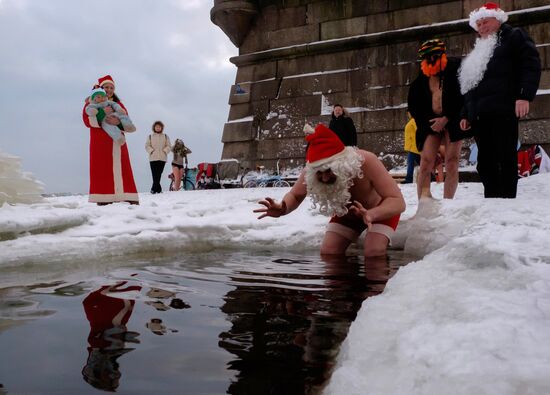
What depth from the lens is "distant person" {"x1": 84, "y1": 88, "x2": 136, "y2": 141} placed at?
20.5ft

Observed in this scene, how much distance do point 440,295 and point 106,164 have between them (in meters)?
5.69

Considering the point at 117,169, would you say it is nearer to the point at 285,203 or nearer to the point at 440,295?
the point at 285,203

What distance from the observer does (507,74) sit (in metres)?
4.04

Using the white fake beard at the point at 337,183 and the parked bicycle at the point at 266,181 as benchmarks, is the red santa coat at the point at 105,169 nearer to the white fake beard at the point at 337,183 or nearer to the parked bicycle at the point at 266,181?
the white fake beard at the point at 337,183

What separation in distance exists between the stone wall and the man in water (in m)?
6.72

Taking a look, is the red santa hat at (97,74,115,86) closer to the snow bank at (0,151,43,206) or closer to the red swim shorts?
the snow bank at (0,151,43,206)

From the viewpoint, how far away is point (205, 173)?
1212 cm

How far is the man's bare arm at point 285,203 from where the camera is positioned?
3.15 metres

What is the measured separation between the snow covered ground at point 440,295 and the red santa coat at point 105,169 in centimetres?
239

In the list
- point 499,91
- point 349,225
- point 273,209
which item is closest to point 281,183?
point 499,91

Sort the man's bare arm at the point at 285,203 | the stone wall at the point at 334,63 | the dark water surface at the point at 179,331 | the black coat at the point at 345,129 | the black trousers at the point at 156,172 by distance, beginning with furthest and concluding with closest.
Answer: the black trousers at the point at 156,172, the stone wall at the point at 334,63, the black coat at the point at 345,129, the man's bare arm at the point at 285,203, the dark water surface at the point at 179,331

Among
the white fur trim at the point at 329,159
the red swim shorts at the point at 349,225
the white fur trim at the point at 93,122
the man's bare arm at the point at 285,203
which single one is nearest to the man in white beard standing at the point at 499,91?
A: the red swim shorts at the point at 349,225

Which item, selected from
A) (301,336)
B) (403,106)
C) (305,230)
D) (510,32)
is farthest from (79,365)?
(403,106)

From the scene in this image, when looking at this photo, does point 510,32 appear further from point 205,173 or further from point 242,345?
point 205,173
